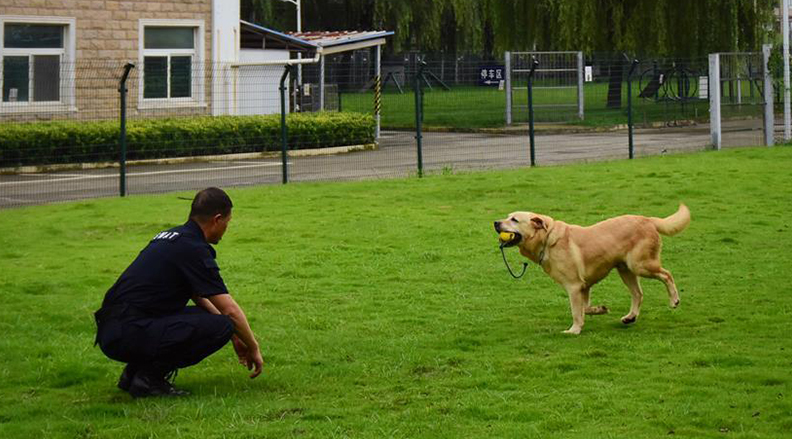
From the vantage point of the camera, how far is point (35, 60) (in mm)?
30000

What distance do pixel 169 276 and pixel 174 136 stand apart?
21.1 metres

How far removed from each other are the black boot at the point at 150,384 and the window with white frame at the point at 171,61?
77.1 ft

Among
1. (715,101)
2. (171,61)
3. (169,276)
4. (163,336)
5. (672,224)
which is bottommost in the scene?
(163,336)

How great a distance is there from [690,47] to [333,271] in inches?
1061

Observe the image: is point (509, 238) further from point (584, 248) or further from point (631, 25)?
point (631, 25)

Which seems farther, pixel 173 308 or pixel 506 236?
pixel 506 236

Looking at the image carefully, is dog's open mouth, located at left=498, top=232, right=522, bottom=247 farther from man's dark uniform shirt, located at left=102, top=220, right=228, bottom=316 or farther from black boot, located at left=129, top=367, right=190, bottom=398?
black boot, located at left=129, top=367, right=190, bottom=398

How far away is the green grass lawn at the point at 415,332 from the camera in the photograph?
24.2 ft

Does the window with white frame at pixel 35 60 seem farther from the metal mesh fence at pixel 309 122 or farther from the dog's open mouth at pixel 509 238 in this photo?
the dog's open mouth at pixel 509 238

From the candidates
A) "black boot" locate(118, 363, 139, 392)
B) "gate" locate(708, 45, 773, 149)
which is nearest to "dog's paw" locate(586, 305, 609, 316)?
"black boot" locate(118, 363, 139, 392)

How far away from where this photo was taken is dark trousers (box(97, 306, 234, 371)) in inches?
305

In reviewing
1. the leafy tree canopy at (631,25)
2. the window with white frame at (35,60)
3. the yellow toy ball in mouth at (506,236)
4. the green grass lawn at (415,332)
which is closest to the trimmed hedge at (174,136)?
the window with white frame at (35,60)

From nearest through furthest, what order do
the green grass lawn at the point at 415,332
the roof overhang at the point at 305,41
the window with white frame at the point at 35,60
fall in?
the green grass lawn at the point at 415,332
the window with white frame at the point at 35,60
the roof overhang at the point at 305,41

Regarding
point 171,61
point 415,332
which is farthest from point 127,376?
point 171,61
